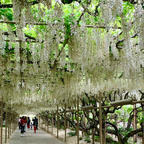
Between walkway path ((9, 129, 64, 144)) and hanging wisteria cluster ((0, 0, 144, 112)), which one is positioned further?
walkway path ((9, 129, 64, 144))

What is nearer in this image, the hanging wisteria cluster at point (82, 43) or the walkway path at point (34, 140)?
the hanging wisteria cluster at point (82, 43)

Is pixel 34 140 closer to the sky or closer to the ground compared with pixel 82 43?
closer to the ground

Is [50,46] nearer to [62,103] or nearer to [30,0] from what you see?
[30,0]

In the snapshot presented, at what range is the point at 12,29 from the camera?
3693mm

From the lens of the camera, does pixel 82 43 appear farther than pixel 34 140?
No

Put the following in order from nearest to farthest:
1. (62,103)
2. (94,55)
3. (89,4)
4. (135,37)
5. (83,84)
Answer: (89,4)
(135,37)
(94,55)
(83,84)
(62,103)

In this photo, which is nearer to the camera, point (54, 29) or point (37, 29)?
point (54, 29)

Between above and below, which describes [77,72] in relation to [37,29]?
below

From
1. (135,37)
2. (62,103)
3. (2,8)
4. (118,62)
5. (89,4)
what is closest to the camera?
(89,4)

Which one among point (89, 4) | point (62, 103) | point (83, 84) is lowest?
point (62, 103)

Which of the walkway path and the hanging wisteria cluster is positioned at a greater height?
the hanging wisteria cluster

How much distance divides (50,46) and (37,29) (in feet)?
1.86

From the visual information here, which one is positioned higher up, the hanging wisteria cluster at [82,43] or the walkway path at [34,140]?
the hanging wisteria cluster at [82,43]

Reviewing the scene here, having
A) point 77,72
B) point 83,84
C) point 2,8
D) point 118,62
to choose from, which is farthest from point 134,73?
point 2,8
